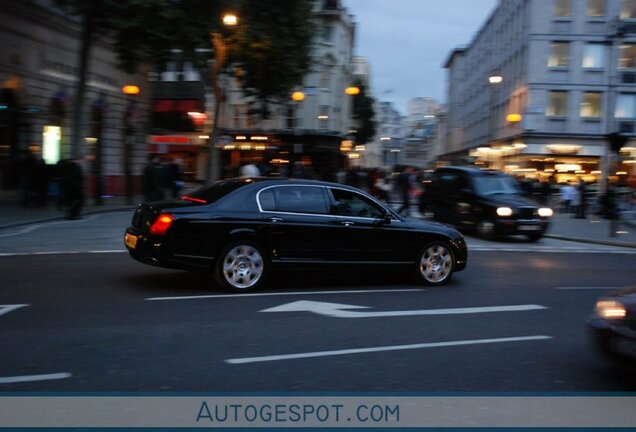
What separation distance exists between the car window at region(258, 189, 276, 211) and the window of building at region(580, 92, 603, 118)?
40.7m

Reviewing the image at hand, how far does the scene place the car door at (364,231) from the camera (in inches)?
384

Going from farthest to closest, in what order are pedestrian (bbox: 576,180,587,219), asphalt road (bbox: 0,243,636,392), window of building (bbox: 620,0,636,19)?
window of building (bbox: 620,0,636,19)
pedestrian (bbox: 576,180,587,219)
asphalt road (bbox: 0,243,636,392)

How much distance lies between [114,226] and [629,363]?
48.9 feet

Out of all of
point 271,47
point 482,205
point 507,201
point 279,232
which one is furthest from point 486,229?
point 271,47

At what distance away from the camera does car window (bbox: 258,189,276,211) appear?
936cm

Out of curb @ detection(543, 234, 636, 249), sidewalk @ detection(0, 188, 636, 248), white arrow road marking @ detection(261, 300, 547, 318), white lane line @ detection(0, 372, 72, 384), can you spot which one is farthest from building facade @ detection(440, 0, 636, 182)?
white lane line @ detection(0, 372, 72, 384)

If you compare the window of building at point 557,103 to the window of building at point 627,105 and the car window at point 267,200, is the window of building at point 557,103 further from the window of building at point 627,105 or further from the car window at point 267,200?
the car window at point 267,200

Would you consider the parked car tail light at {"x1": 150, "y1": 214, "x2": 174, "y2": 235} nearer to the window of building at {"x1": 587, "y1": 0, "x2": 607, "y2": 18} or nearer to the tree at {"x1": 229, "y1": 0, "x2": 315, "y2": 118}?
the tree at {"x1": 229, "y1": 0, "x2": 315, "y2": 118}

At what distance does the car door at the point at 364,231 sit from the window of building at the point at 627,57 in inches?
1598

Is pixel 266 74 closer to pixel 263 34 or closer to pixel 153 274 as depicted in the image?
pixel 263 34

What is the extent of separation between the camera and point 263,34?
25812mm

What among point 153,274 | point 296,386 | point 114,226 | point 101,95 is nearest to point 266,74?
point 101,95

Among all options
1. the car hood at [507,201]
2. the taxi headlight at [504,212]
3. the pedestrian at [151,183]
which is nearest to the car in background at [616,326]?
the taxi headlight at [504,212]

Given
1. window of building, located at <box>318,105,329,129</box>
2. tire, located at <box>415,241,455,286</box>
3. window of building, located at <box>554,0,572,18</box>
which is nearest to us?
tire, located at <box>415,241,455,286</box>
